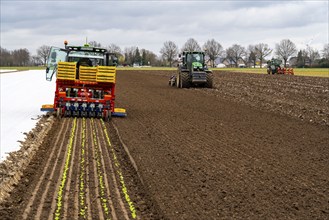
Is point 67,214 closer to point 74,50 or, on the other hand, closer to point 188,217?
point 188,217

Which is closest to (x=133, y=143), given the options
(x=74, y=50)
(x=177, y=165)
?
(x=177, y=165)

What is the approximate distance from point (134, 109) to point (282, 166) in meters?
9.51

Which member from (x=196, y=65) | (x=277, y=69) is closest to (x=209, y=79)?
(x=196, y=65)

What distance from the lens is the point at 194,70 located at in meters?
26.8

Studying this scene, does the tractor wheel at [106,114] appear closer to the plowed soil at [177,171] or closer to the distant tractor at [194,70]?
the plowed soil at [177,171]

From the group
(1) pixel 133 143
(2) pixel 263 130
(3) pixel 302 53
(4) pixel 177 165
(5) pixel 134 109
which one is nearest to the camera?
(4) pixel 177 165

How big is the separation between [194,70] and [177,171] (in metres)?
19.4

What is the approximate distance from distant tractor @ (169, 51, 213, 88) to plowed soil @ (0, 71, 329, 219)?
12.5m

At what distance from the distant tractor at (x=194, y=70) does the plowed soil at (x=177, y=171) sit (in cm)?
1255

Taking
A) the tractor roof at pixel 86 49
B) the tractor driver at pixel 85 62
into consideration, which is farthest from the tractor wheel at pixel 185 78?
the tractor driver at pixel 85 62

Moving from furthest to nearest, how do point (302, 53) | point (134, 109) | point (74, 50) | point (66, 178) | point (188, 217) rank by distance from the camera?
point (302, 53) < point (134, 109) < point (74, 50) < point (66, 178) < point (188, 217)

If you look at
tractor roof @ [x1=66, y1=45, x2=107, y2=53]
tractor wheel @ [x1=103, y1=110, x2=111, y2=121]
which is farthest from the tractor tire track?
tractor roof @ [x1=66, y1=45, x2=107, y2=53]

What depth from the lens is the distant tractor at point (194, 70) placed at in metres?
26.7

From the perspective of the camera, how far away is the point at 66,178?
23.9ft
